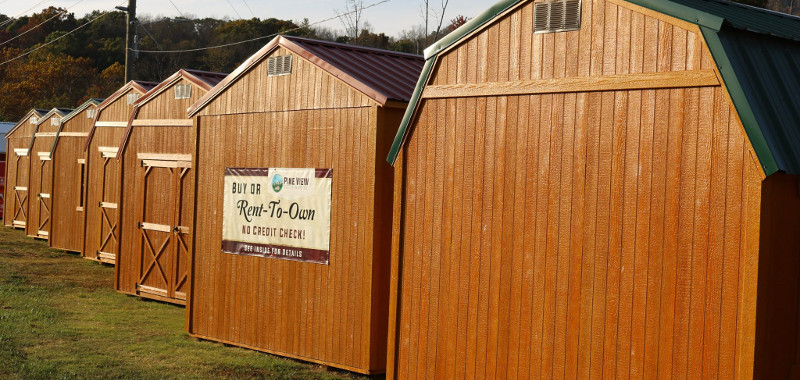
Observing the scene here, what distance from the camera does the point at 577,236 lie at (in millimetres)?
7086

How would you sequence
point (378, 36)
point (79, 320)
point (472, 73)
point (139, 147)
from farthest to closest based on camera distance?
point (378, 36) < point (139, 147) < point (79, 320) < point (472, 73)

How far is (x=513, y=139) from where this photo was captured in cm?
755

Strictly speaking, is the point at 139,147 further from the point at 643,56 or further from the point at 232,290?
the point at 643,56

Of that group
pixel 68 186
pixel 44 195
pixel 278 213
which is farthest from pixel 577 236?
pixel 44 195

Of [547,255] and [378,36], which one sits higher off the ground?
[378,36]

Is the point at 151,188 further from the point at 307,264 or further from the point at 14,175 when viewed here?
the point at 14,175

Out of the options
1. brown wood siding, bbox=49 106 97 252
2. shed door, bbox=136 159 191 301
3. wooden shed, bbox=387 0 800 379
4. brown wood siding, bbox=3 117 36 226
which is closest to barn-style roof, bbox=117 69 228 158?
shed door, bbox=136 159 191 301

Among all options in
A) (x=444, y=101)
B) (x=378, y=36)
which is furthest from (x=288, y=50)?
(x=378, y=36)

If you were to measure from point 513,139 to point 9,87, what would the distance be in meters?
46.6

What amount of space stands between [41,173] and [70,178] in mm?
3362

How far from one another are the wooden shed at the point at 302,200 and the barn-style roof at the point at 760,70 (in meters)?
3.70

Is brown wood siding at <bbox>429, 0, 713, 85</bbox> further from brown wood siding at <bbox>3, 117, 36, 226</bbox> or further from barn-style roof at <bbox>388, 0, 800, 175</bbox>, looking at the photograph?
brown wood siding at <bbox>3, 117, 36, 226</bbox>

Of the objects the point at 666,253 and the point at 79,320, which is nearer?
the point at 666,253

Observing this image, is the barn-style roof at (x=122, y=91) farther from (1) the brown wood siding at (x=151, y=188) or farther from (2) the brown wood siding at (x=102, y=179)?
(1) the brown wood siding at (x=151, y=188)
